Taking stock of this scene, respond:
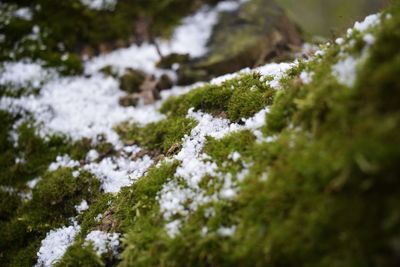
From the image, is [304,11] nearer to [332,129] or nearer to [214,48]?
[214,48]

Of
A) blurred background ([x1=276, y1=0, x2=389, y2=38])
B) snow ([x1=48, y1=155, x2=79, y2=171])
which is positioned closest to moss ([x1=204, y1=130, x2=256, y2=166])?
snow ([x1=48, y1=155, x2=79, y2=171])

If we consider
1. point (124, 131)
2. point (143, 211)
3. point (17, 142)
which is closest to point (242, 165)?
point (143, 211)

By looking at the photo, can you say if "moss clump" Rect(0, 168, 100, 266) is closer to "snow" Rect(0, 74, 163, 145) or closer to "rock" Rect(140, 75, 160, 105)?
"snow" Rect(0, 74, 163, 145)

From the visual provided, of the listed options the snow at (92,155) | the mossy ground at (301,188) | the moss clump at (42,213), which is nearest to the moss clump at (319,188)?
the mossy ground at (301,188)

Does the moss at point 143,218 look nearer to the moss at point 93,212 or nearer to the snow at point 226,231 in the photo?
the moss at point 93,212

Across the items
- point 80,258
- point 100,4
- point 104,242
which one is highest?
point 100,4

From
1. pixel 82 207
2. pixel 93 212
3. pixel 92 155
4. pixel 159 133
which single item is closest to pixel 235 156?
pixel 93 212

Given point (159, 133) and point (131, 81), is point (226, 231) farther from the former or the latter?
point (131, 81)
